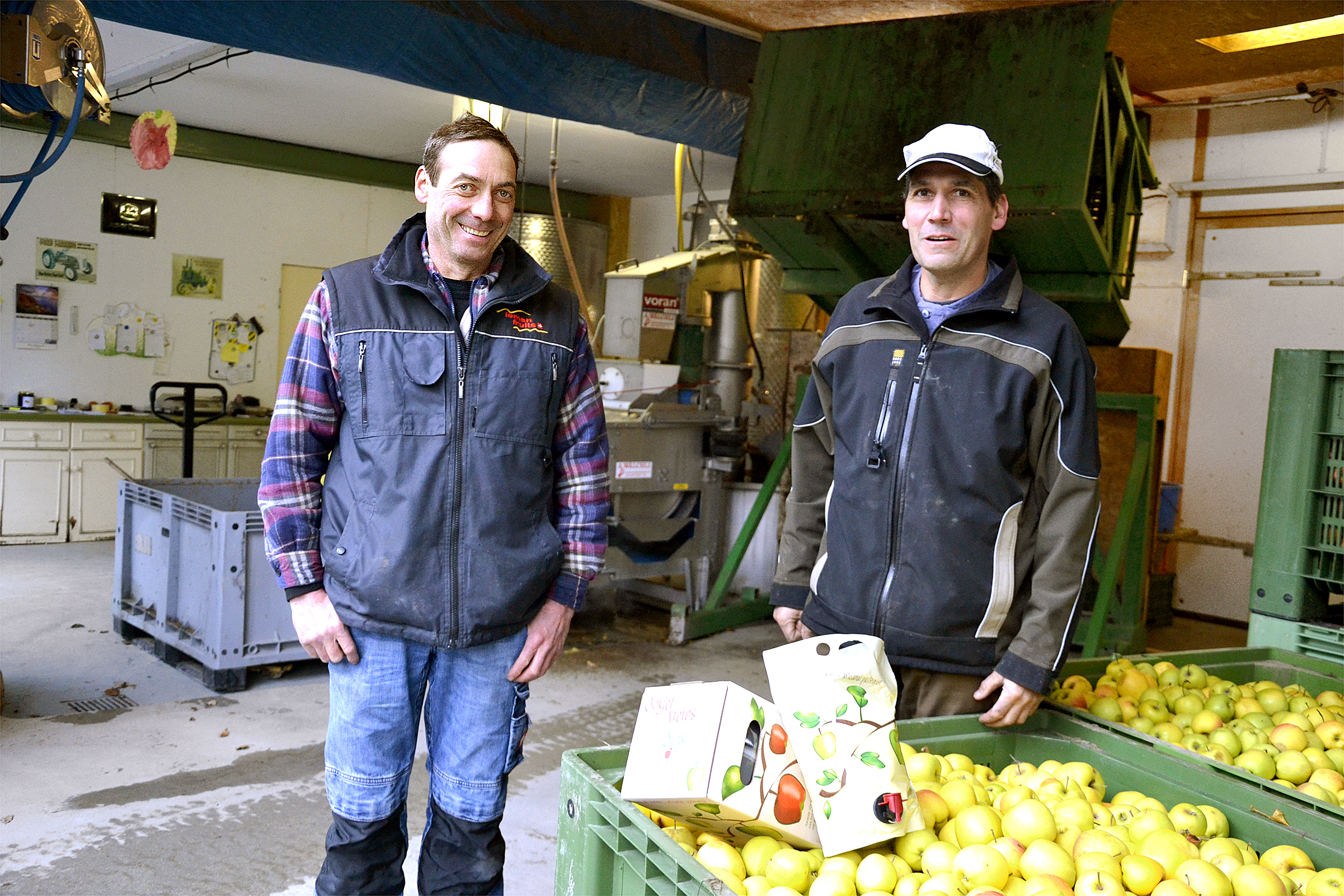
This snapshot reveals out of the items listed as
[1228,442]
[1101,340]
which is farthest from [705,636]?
[1228,442]

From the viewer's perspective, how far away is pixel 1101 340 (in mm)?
4082

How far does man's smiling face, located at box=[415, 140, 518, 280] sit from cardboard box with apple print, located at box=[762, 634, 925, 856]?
0.87 meters

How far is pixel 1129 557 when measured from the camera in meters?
4.87

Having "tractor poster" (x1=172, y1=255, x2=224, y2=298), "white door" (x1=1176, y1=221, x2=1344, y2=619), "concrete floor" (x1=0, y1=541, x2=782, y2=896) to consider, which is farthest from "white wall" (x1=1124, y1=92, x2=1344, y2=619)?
"tractor poster" (x1=172, y1=255, x2=224, y2=298)

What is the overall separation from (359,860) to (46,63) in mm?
2162

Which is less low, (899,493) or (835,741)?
(899,493)

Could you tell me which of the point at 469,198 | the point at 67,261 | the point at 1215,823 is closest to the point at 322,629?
the point at 469,198

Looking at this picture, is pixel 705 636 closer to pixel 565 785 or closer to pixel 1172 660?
pixel 1172 660

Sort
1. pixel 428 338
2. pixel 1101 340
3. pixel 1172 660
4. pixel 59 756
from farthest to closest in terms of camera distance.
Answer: pixel 1101 340 → pixel 59 756 → pixel 1172 660 → pixel 428 338

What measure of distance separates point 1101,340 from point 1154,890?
324cm

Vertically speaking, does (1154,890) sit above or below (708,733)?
below

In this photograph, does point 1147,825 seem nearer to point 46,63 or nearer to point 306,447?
point 306,447

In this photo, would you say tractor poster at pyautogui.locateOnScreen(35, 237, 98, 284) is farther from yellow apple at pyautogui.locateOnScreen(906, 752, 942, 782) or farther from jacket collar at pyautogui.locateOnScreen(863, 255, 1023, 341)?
yellow apple at pyautogui.locateOnScreen(906, 752, 942, 782)

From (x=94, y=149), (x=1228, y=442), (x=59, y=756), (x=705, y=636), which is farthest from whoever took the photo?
(x=94, y=149)
